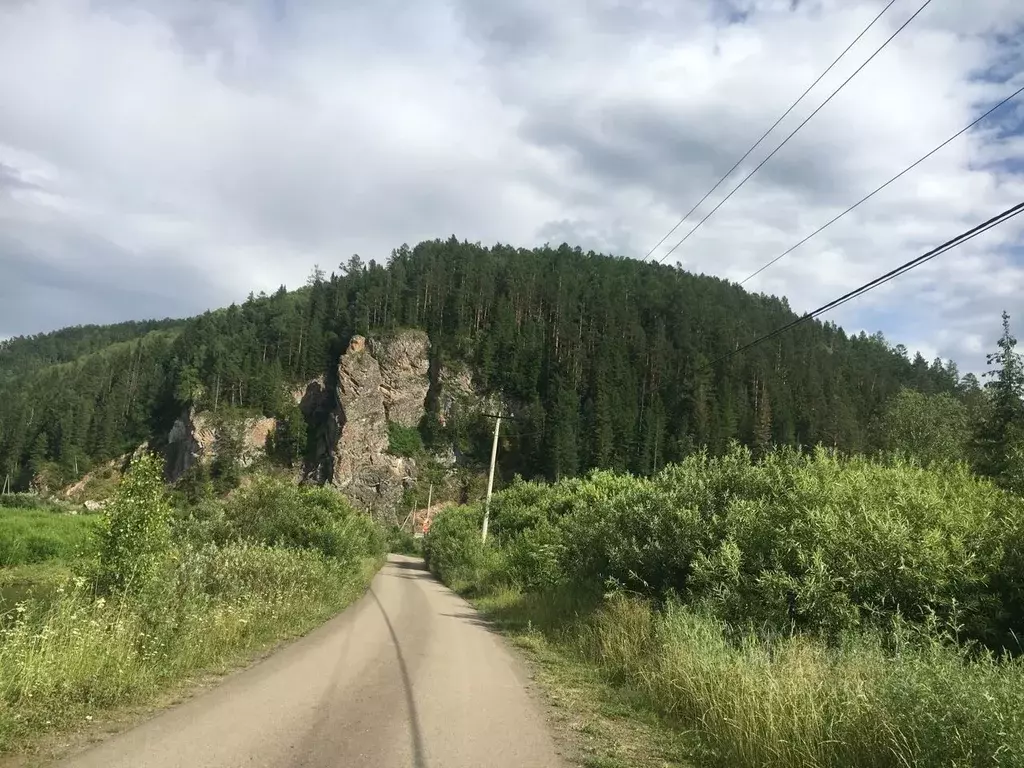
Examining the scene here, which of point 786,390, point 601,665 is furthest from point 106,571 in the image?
point 786,390

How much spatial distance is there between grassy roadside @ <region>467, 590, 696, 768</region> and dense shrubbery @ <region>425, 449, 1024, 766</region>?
1.02ft

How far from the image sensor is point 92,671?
8.29 meters

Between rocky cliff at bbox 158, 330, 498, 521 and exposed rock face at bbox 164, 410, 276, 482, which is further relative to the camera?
exposed rock face at bbox 164, 410, 276, 482

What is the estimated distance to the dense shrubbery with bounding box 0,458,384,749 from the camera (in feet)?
25.0

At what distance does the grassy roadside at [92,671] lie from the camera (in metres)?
6.84

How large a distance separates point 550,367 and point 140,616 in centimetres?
10884

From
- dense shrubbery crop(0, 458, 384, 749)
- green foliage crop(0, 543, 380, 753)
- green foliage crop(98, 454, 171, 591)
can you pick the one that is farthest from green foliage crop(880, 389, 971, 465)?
green foliage crop(98, 454, 171, 591)

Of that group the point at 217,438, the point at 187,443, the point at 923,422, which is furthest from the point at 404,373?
the point at 923,422

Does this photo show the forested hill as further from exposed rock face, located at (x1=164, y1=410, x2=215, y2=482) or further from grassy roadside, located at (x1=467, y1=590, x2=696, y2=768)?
grassy roadside, located at (x1=467, y1=590, x2=696, y2=768)

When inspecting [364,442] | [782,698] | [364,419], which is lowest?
[782,698]

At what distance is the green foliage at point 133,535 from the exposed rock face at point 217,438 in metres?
103

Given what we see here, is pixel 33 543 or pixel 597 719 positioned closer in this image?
pixel 597 719

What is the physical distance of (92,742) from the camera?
22.2 ft

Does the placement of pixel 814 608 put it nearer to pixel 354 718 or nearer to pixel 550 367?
pixel 354 718
